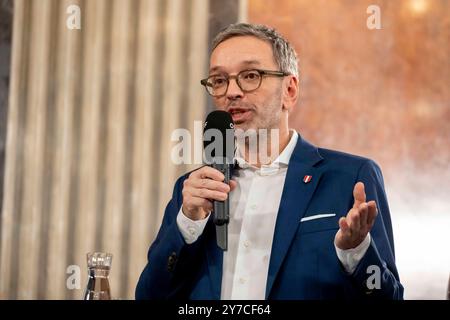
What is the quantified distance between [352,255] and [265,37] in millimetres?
688

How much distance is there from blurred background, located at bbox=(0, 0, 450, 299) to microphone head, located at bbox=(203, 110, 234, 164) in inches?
49.7

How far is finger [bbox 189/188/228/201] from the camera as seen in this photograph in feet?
3.87

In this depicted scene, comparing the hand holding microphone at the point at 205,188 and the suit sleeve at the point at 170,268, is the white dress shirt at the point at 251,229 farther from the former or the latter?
the hand holding microphone at the point at 205,188

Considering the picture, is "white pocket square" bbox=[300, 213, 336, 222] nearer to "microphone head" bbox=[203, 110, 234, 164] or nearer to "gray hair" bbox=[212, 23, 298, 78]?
"microphone head" bbox=[203, 110, 234, 164]

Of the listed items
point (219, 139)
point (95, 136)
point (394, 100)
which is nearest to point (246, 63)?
point (219, 139)

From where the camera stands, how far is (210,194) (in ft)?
3.90

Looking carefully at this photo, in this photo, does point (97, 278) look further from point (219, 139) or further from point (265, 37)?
point (265, 37)

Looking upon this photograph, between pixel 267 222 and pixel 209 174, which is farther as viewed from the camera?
pixel 267 222

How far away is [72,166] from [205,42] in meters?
0.83

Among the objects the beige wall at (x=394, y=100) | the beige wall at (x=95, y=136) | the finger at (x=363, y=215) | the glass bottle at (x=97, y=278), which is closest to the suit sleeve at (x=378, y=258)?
the finger at (x=363, y=215)

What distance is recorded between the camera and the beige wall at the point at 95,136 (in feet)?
8.76

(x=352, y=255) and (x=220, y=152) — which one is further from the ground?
(x=220, y=152)

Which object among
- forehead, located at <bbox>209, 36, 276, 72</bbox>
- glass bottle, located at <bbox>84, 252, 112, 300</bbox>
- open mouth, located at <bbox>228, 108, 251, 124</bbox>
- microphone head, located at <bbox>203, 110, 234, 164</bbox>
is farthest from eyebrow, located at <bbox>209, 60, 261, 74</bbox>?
glass bottle, located at <bbox>84, 252, 112, 300</bbox>

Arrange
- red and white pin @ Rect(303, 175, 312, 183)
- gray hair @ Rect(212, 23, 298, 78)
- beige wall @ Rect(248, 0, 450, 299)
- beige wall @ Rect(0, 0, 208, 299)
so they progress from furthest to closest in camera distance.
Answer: beige wall @ Rect(0, 0, 208, 299)
beige wall @ Rect(248, 0, 450, 299)
gray hair @ Rect(212, 23, 298, 78)
red and white pin @ Rect(303, 175, 312, 183)
